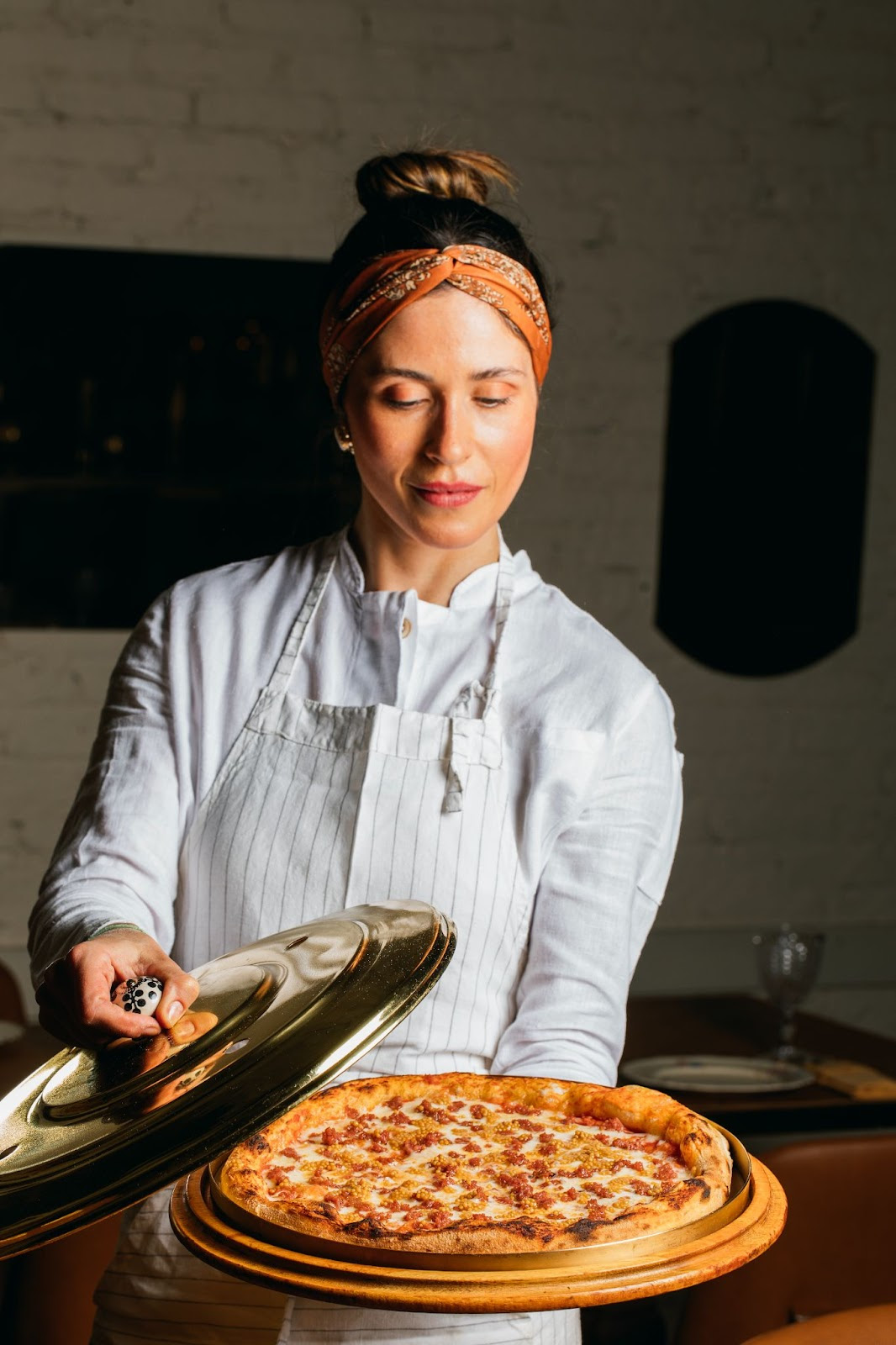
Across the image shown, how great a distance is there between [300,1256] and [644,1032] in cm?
180

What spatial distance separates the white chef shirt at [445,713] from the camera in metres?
1.46

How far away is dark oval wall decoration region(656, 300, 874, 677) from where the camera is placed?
4035 mm

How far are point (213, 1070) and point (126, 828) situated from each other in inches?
17.7

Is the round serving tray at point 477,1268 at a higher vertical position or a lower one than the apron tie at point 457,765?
lower

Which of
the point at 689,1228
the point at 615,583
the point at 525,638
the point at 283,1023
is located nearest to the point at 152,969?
the point at 283,1023

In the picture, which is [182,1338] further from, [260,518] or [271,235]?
[271,235]

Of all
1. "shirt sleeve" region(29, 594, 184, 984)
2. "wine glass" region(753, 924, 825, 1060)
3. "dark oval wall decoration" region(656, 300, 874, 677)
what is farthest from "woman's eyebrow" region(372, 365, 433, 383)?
"dark oval wall decoration" region(656, 300, 874, 677)

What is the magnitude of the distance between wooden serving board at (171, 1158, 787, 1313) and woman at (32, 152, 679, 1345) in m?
0.39

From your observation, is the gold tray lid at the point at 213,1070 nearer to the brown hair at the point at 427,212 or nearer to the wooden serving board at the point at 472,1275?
the wooden serving board at the point at 472,1275

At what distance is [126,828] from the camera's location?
Answer: 57.6 inches

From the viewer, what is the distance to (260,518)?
146 inches

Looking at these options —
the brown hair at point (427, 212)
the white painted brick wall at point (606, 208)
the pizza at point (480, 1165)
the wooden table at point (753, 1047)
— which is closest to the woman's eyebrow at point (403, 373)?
the brown hair at point (427, 212)

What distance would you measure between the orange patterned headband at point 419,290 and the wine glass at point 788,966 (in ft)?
4.72

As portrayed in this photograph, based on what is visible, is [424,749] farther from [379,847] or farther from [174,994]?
[174,994]
